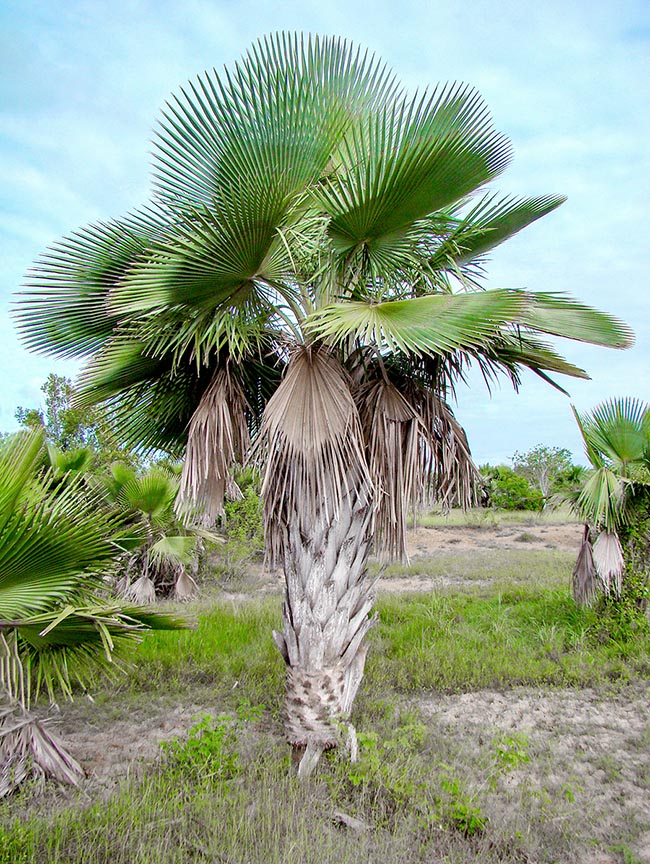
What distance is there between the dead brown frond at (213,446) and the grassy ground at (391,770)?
67.2 inches

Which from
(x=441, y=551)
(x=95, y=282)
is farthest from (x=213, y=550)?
(x=95, y=282)

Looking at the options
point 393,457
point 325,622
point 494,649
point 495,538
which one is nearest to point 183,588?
point 494,649

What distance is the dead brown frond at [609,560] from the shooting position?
7469mm

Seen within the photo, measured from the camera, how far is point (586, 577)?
7.94m

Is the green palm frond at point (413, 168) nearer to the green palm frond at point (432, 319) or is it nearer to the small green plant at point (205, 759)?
the green palm frond at point (432, 319)

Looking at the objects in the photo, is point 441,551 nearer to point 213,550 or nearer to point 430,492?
point 213,550

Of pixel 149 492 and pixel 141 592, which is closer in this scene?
pixel 149 492

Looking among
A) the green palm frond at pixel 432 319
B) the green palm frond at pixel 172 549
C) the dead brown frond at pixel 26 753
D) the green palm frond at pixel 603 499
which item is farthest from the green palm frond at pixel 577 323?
the green palm frond at pixel 172 549

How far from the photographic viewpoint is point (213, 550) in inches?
615

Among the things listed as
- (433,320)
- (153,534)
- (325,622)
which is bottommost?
(325,622)

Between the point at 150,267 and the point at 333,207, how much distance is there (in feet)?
4.29

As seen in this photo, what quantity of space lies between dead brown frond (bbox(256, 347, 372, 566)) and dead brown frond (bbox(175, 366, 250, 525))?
1.24ft

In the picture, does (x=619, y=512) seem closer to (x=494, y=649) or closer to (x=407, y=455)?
(x=494, y=649)

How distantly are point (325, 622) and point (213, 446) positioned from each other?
168 cm
